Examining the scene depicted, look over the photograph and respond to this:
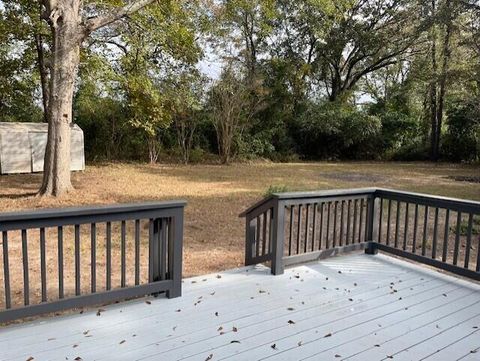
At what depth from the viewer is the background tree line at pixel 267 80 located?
1091 centimetres

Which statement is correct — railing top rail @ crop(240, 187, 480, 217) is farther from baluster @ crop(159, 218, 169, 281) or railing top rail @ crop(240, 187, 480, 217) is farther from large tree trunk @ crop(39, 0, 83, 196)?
large tree trunk @ crop(39, 0, 83, 196)

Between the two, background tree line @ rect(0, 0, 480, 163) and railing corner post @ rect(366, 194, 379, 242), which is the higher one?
background tree line @ rect(0, 0, 480, 163)

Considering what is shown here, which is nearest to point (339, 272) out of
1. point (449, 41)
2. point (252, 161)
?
point (252, 161)

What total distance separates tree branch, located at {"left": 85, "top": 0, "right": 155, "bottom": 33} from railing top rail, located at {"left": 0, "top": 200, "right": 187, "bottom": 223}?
5956 millimetres

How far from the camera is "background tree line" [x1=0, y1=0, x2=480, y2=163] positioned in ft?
35.8

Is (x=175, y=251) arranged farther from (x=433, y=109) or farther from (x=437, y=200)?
(x=433, y=109)

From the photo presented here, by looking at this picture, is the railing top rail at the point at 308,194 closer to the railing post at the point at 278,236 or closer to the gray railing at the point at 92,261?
the railing post at the point at 278,236

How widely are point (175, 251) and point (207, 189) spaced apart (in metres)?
6.08

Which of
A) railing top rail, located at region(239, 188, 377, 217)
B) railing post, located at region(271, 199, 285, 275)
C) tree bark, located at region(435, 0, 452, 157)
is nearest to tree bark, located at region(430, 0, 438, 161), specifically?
tree bark, located at region(435, 0, 452, 157)

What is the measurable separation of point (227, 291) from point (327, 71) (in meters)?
19.0

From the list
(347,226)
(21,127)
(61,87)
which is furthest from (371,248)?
(21,127)

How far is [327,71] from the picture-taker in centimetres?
2036

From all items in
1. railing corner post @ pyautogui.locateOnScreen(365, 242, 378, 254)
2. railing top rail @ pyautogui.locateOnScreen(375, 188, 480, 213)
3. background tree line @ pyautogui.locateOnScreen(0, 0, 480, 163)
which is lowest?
railing corner post @ pyautogui.locateOnScreen(365, 242, 378, 254)

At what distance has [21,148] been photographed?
10969 mm
